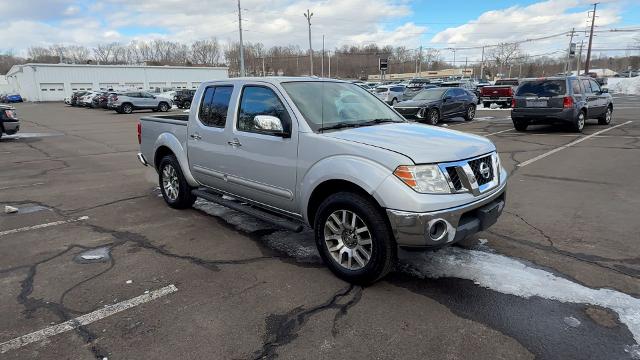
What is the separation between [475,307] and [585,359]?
83 cm

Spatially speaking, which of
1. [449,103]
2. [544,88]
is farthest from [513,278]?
[449,103]

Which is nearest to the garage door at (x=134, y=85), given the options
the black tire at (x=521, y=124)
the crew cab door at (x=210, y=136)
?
the black tire at (x=521, y=124)

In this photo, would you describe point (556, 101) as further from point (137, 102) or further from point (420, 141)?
point (137, 102)

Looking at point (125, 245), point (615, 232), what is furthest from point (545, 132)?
point (125, 245)

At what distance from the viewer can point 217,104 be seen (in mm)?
5273

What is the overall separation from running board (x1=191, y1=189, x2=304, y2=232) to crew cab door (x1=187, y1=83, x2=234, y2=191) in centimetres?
15

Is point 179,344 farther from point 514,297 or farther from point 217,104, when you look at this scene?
point 217,104

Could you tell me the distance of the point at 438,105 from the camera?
17.4 metres

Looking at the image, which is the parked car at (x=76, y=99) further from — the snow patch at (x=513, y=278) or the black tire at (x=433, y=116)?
the snow patch at (x=513, y=278)

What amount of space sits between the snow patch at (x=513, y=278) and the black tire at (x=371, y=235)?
2.00 ft

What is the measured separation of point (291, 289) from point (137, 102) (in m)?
31.4

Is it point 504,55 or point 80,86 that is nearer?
point 80,86

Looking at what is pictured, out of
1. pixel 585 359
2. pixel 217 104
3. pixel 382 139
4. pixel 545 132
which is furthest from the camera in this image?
pixel 545 132

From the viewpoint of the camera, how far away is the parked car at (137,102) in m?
30.8
